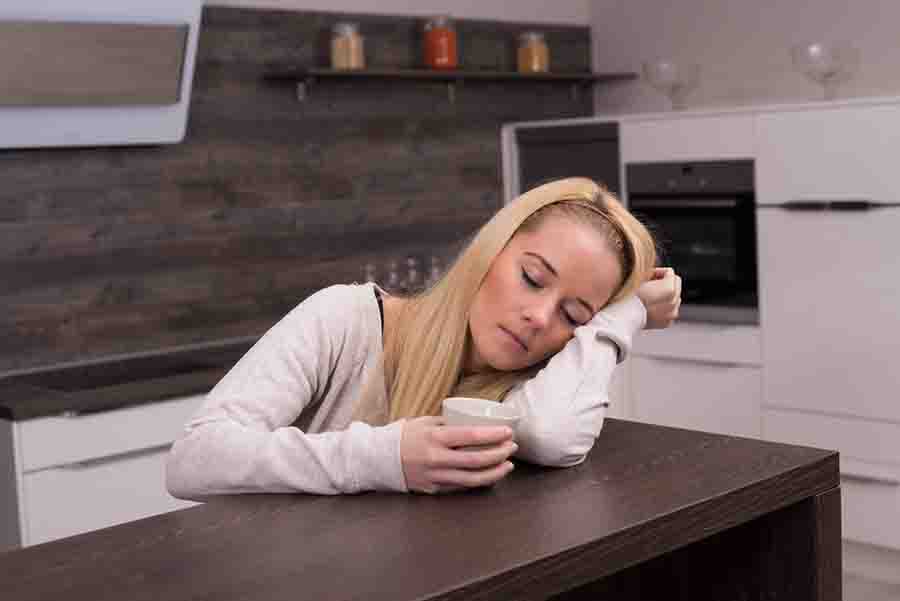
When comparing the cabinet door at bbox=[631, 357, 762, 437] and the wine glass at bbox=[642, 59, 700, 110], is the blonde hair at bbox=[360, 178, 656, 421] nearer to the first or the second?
the cabinet door at bbox=[631, 357, 762, 437]

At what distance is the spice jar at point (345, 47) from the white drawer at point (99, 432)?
4.49 ft


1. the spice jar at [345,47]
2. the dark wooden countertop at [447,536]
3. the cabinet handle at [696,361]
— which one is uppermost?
the spice jar at [345,47]

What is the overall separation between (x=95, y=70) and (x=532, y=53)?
6.25ft

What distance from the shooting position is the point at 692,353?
441 cm

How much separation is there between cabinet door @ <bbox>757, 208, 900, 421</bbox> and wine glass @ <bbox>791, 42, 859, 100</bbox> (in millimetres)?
500

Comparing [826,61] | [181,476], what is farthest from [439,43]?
[181,476]

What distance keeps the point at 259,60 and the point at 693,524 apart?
296cm

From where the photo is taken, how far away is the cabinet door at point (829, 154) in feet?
12.6

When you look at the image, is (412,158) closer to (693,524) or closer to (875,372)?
(875,372)

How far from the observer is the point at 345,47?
4184 millimetres

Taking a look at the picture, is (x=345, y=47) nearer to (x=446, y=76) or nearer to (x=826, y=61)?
(x=446, y=76)

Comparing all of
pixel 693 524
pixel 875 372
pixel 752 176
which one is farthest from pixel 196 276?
pixel 693 524

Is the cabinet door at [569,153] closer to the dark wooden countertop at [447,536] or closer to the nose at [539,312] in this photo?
the nose at [539,312]

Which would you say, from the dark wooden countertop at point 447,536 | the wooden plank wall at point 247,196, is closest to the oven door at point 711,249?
the wooden plank wall at point 247,196
